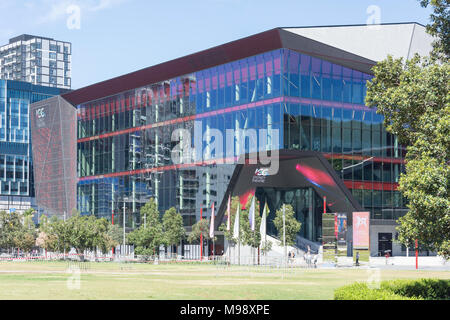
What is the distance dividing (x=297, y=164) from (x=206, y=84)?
57.9ft

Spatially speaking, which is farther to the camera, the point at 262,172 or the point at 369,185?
the point at 369,185

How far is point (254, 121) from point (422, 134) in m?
63.3

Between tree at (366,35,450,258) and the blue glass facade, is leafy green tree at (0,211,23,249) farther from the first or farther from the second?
tree at (366,35,450,258)

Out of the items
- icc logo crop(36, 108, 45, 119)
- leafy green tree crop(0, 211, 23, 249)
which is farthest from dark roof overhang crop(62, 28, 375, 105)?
leafy green tree crop(0, 211, 23, 249)

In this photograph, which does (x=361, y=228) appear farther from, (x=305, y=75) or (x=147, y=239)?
(x=147, y=239)

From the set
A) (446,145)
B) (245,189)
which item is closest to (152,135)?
(245,189)

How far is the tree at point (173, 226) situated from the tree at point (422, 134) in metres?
69.8

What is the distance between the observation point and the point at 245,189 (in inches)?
3807

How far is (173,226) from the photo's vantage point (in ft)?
326

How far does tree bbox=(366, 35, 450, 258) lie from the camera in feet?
87.6

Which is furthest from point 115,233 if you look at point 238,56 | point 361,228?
point 361,228
